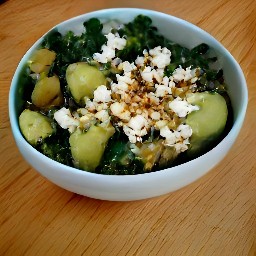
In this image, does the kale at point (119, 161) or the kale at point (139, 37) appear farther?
the kale at point (139, 37)

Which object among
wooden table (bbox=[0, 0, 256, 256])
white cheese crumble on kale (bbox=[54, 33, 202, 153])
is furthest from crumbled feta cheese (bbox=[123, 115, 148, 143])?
wooden table (bbox=[0, 0, 256, 256])

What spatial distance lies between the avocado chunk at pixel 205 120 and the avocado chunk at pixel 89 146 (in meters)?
0.12

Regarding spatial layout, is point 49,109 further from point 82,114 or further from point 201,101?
point 201,101

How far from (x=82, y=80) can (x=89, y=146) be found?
0.11 metres

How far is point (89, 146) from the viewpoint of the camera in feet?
2.22

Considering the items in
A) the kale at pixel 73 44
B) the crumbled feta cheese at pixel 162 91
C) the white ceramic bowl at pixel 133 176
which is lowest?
the white ceramic bowl at pixel 133 176

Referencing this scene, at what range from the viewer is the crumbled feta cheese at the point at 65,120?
2.28ft

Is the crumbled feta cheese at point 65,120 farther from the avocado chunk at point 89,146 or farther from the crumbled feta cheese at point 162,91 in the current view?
the crumbled feta cheese at point 162,91

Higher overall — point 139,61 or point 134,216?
point 139,61

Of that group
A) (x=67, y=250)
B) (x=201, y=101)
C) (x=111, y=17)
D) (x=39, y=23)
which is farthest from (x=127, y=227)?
(x=39, y=23)

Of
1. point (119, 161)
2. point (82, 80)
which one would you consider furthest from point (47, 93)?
point (119, 161)

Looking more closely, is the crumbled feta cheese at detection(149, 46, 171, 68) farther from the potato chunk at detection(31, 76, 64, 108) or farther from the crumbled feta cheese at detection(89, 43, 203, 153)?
the potato chunk at detection(31, 76, 64, 108)

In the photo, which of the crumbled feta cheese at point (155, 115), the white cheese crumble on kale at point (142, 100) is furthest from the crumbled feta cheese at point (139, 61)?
the crumbled feta cheese at point (155, 115)

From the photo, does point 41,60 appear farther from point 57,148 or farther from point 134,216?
point 134,216
